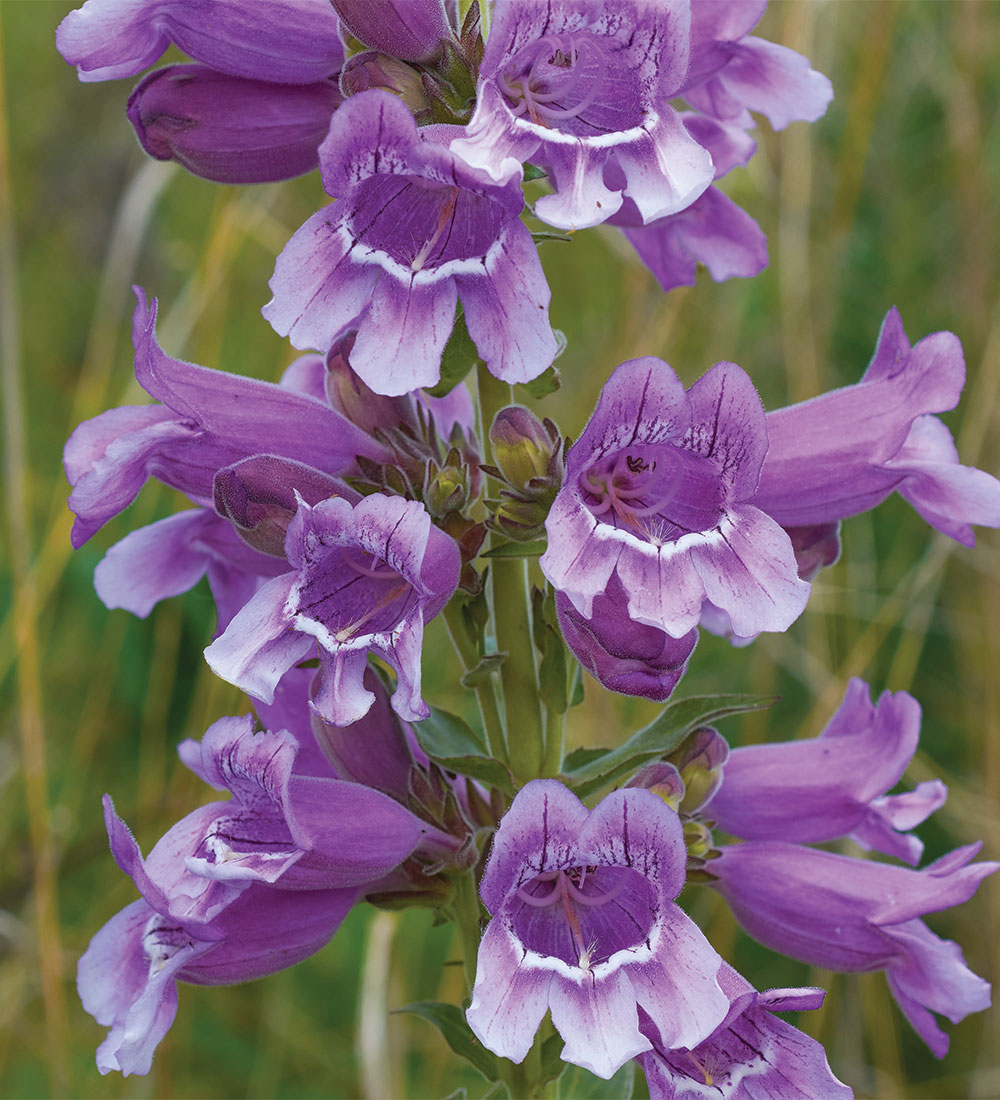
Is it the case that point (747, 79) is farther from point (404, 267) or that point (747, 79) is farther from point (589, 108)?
point (404, 267)

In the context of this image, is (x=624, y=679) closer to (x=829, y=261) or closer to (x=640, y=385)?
(x=640, y=385)

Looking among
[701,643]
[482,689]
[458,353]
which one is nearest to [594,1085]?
[482,689]

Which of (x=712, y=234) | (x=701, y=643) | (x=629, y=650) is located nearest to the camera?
(x=629, y=650)

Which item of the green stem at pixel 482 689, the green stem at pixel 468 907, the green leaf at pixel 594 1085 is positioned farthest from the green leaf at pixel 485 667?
the green leaf at pixel 594 1085

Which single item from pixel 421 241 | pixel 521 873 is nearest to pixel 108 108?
pixel 421 241

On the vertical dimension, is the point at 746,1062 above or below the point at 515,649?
below

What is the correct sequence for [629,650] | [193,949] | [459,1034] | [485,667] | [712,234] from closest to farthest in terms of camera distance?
[629,650], [193,949], [485,667], [459,1034], [712,234]

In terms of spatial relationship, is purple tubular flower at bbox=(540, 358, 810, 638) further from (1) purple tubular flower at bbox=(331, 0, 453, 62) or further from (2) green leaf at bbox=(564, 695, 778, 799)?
(1) purple tubular flower at bbox=(331, 0, 453, 62)

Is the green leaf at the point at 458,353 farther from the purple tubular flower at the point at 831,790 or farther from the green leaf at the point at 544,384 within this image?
the purple tubular flower at the point at 831,790
